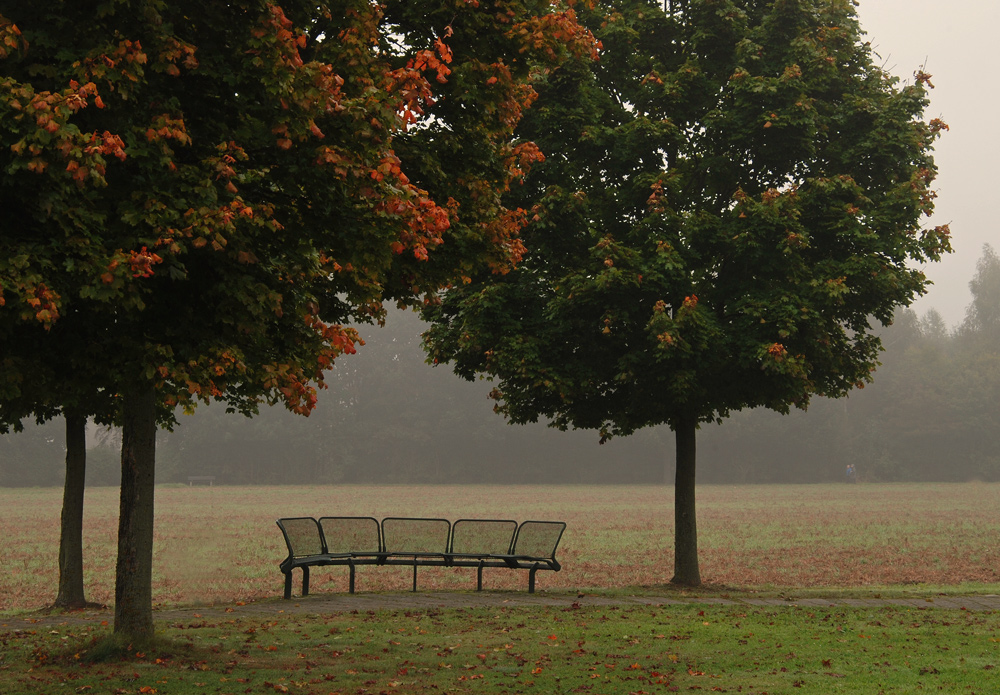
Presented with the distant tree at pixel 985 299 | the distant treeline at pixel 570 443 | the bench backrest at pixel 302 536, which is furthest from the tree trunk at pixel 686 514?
the distant tree at pixel 985 299

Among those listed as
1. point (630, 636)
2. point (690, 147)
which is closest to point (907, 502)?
point (690, 147)

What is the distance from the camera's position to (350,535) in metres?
13.4

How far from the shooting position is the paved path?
37.4ft

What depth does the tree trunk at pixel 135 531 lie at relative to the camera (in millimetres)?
8719

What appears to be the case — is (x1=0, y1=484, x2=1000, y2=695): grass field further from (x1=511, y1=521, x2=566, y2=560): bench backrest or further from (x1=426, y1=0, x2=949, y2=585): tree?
(x1=426, y1=0, x2=949, y2=585): tree

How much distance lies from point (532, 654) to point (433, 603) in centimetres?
359

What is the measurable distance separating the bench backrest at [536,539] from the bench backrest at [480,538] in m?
0.15

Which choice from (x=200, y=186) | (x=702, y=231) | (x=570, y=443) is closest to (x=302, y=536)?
(x=200, y=186)

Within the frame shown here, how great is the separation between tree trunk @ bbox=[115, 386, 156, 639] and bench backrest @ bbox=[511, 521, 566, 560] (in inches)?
242

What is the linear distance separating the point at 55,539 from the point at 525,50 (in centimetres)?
2321

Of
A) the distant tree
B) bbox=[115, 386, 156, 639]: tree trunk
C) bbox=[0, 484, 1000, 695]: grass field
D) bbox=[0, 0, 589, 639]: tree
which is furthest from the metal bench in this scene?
the distant tree

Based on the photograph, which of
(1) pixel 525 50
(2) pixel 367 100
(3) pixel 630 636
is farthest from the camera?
(3) pixel 630 636

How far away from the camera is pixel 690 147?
1572 cm

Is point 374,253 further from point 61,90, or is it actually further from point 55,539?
point 55,539
